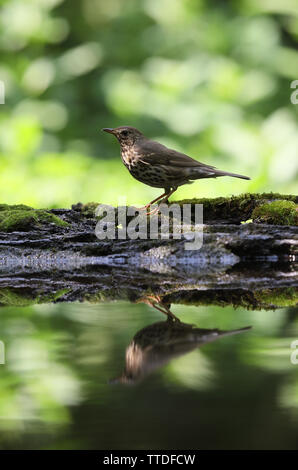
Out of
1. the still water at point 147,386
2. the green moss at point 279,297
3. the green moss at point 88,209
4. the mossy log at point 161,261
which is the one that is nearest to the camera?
the still water at point 147,386

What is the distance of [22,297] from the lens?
1.80 m

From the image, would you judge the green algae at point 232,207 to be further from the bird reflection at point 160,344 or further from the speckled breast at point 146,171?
the bird reflection at point 160,344

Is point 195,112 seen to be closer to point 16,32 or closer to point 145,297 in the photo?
point 16,32

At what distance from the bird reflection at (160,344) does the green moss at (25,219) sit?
132 centimetres

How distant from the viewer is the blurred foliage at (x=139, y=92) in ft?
14.8

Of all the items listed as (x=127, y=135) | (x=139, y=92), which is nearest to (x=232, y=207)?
(x=127, y=135)

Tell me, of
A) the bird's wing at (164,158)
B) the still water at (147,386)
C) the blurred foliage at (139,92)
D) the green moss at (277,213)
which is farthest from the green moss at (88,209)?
the still water at (147,386)

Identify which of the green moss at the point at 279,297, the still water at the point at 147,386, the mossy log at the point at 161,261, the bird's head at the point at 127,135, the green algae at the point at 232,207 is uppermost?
the bird's head at the point at 127,135

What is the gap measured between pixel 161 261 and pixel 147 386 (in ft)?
4.28

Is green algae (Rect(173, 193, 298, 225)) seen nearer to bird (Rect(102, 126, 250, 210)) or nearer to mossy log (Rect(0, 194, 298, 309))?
mossy log (Rect(0, 194, 298, 309))

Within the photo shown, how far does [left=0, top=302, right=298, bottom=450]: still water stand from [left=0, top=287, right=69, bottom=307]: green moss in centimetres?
27

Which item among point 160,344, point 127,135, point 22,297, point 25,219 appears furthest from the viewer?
point 127,135

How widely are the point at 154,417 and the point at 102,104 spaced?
4482 mm

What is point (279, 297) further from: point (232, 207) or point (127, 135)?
point (127, 135)
